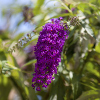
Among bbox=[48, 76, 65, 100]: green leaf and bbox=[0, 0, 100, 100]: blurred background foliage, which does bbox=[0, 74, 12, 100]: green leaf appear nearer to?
bbox=[0, 0, 100, 100]: blurred background foliage

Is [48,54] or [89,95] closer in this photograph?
[48,54]

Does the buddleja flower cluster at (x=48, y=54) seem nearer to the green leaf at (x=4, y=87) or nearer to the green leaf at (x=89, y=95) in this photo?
the green leaf at (x=89, y=95)

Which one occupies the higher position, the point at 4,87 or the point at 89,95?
the point at 89,95

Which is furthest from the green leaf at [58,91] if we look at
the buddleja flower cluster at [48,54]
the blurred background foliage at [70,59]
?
the buddleja flower cluster at [48,54]

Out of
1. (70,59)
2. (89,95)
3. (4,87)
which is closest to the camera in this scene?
(89,95)

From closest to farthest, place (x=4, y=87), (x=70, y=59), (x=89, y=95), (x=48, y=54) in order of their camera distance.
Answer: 1. (x=48, y=54)
2. (x=89, y=95)
3. (x=70, y=59)
4. (x=4, y=87)

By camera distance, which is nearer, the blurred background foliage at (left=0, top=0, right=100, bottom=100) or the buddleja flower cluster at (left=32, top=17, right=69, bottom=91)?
Result: the buddleja flower cluster at (left=32, top=17, right=69, bottom=91)

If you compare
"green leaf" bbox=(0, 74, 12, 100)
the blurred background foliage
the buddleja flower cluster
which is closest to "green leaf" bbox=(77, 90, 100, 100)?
the blurred background foliage

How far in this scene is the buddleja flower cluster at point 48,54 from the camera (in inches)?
29.3

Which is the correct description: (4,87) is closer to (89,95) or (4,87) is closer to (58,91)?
(58,91)

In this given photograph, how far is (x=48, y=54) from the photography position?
0.74 metres

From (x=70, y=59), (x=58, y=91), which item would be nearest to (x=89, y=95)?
(x=58, y=91)

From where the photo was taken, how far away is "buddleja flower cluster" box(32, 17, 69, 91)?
29.3 inches

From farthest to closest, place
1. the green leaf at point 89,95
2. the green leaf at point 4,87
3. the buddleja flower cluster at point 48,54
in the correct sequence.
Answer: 1. the green leaf at point 4,87
2. the green leaf at point 89,95
3. the buddleja flower cluster at point 48,54
